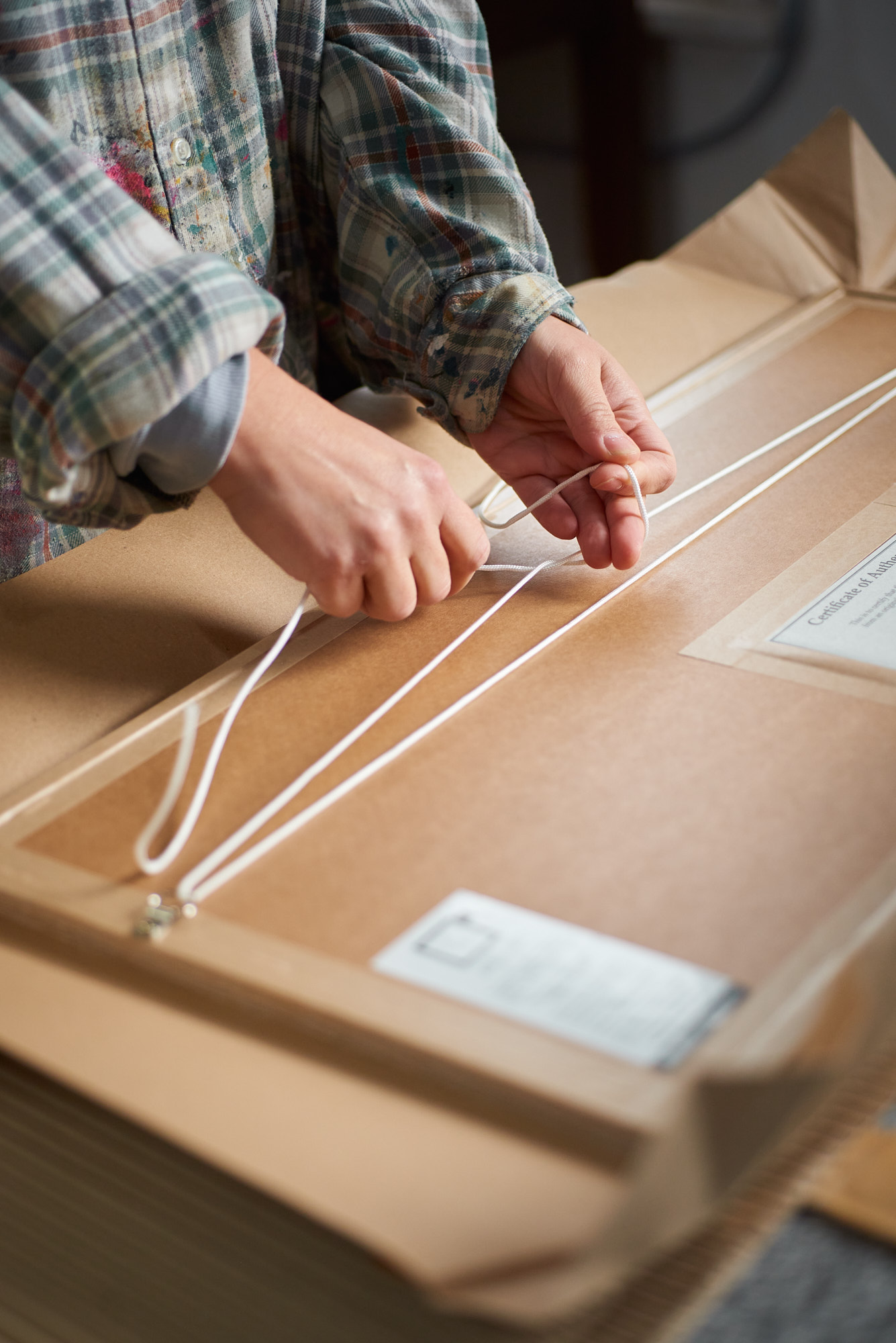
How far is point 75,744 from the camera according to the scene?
0.52 metres

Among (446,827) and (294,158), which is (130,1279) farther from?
(294,158)

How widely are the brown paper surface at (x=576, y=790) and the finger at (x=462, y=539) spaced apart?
0.03 m

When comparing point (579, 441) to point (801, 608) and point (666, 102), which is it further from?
point (666, 102)

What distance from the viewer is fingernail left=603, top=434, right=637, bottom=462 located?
2.00 feet

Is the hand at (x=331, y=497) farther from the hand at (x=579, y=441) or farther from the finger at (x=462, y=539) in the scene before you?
the hand at (x=579, y=441)

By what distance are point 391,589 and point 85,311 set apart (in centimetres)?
17

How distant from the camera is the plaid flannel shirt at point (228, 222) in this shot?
46cm

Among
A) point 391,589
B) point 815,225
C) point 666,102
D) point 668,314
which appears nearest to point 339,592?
point 391,589

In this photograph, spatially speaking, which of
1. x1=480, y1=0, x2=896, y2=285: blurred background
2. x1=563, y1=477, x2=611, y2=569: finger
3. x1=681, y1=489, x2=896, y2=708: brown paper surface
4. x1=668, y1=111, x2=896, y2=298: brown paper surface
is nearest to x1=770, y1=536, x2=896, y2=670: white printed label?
x1=681, y1=489, x2=896, y2=708: brown paper surface

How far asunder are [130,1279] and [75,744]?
24 cm

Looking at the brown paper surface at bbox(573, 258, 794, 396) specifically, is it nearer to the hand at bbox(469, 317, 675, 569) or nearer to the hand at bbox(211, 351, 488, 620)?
the hand at bbox(469, 317, 675, 569)

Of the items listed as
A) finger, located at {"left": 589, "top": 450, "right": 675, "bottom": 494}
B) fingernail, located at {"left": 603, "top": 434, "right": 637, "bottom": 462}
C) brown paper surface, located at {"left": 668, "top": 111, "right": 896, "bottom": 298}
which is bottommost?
finger, located at {"left": 589, "top": 450, "right": 675, "bottom": 494}

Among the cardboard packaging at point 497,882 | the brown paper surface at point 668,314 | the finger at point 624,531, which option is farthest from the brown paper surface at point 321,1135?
the brown paper surface at point 668,314

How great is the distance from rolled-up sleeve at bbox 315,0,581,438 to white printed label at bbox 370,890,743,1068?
376 mm
